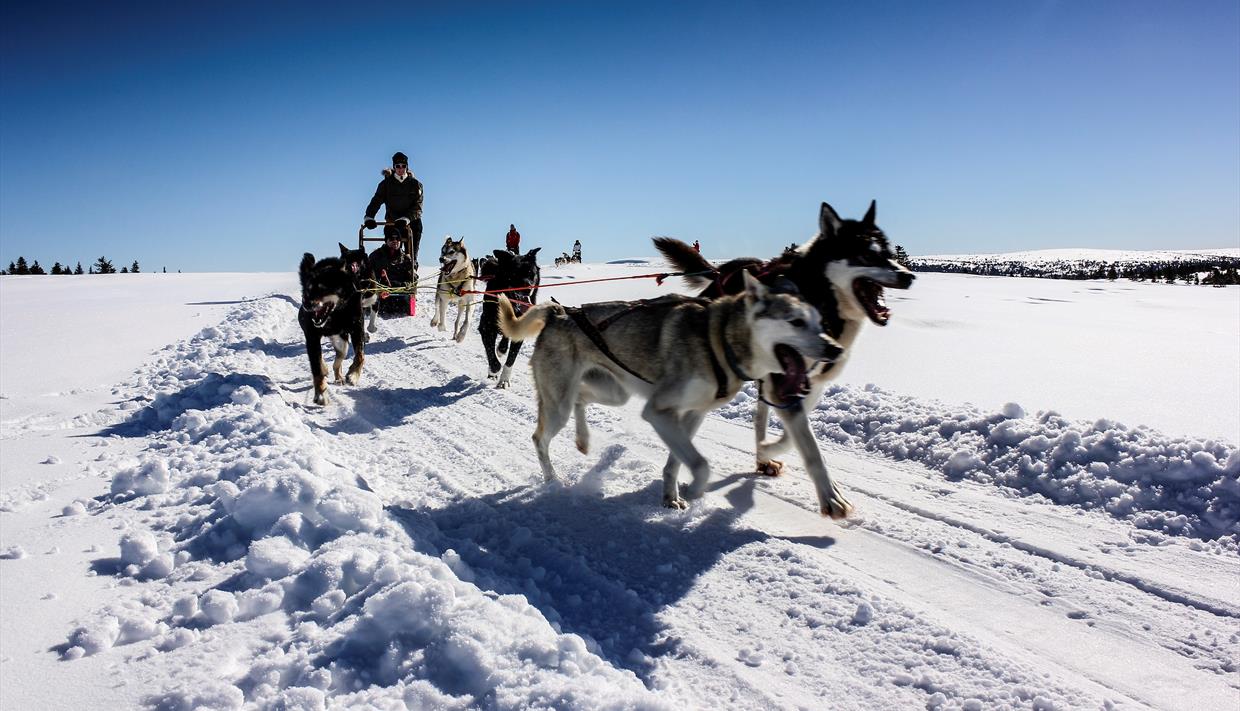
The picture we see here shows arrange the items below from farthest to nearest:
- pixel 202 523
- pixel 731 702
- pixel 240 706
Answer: pixel 202 523 → pixel 731 702 → pixel 240 706

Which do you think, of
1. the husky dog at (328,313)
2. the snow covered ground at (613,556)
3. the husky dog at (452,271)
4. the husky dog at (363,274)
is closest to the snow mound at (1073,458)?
the snow covered ground at (613,556)

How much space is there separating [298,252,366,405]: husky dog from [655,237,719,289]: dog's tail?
389 centimetres

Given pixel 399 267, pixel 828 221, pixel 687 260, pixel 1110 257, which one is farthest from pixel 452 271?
pixel 1110 257

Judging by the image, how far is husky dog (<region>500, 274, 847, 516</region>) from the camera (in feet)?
12.2

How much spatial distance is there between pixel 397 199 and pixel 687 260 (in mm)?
7513

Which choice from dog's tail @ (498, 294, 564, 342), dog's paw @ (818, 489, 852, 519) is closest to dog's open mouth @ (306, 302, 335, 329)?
dog's tail @ (498, 294, 564, 342)

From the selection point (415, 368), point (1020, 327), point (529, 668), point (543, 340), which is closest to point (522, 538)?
point (529, 668)

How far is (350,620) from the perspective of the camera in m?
2.41

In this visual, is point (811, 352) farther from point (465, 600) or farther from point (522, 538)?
point (465, 600)

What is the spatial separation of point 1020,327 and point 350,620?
12009mm

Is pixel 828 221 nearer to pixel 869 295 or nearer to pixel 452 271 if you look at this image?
pixel 869 295

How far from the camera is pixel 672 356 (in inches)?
165

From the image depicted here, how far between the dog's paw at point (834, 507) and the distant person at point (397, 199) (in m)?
9.80

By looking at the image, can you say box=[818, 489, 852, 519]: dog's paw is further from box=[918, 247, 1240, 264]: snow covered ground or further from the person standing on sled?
box=[918, 247, 1240, 264]: snow covered ground
